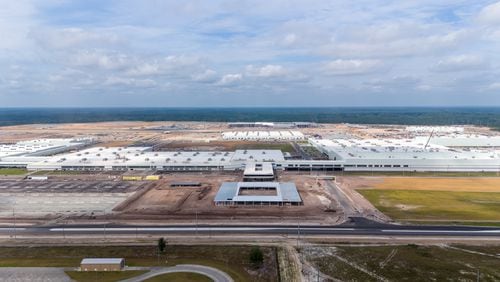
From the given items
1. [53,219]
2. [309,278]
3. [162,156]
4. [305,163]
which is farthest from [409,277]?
[162,156]

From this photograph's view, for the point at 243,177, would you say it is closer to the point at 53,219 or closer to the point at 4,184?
the point at 53,219

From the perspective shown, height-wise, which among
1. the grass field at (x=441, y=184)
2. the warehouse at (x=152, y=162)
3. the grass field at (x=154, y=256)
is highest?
the warehouse at (x=152, y=162)

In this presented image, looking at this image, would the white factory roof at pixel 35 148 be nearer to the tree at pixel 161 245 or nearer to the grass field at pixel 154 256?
the grass field at pixel 154 256

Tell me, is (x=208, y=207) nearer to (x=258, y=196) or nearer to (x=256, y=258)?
(x=258, y=196)

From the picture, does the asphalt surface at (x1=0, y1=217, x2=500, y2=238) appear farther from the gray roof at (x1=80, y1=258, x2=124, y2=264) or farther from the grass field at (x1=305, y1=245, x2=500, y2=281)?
the gray roof at (x1=80, y1=258, x2=124, y2=264)

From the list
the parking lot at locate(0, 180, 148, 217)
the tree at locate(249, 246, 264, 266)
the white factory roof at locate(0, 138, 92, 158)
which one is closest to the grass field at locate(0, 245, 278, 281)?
the tree at locate(249, 246, 264, 266)

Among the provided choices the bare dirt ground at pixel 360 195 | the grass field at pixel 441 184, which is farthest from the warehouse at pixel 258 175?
the grass field at pixel 441 184
